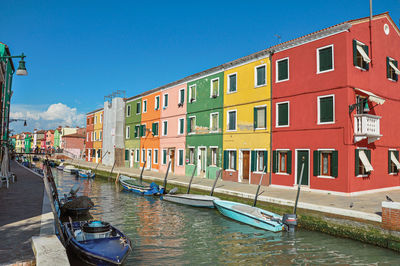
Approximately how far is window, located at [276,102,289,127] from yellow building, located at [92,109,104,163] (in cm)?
3128

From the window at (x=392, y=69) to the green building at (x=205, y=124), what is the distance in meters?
11.0

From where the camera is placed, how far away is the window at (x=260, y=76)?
19656 mm

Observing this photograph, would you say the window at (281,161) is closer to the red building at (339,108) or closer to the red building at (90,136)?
the red building at (339,108)

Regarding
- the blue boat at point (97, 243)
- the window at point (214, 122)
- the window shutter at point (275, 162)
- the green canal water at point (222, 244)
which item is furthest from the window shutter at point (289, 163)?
the blue boat at point (97, 243)

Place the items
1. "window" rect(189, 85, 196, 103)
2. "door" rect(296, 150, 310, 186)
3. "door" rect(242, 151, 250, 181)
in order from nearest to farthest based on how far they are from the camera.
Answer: "door" rect(296, 150, 310, 186), "door" rect(242, 151, 250, 181), "window" rect(189, 85, 196, 103)

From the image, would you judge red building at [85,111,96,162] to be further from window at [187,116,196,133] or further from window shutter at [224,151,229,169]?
window shutter at [224,151,229,169]

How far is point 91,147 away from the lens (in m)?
47.8

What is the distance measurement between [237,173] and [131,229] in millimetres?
10648

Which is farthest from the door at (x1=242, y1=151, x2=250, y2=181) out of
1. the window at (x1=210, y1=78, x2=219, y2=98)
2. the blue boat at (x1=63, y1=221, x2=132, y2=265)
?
the blue boat at (x1=63, y1=221, x2=132, y2=265)

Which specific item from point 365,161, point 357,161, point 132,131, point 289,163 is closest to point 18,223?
point 289,163

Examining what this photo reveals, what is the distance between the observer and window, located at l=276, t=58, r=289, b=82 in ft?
59.4

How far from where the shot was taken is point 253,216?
11.9m

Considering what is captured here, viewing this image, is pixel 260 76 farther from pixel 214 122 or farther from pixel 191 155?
pixel 191 155

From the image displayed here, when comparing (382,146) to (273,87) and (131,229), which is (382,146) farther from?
(131,229)
